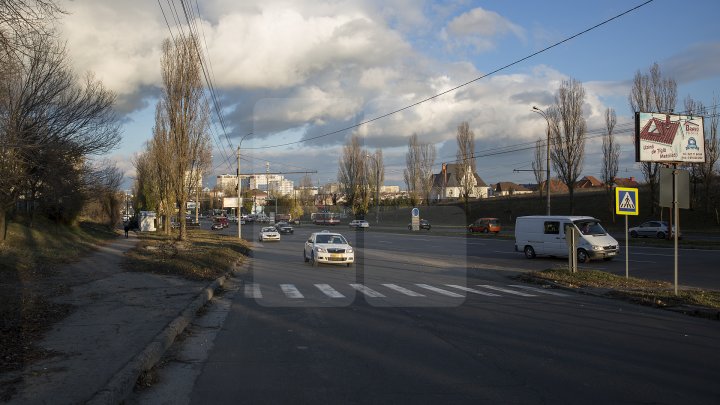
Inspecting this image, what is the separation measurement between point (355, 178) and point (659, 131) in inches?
2483

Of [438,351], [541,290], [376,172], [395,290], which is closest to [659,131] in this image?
[541,290]

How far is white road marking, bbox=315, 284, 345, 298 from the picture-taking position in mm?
14383

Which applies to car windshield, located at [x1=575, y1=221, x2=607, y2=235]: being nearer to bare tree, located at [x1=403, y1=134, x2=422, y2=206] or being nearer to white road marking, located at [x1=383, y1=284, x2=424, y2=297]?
white road marking, located at [x1=383, y1=284, x2=424, y2=297]

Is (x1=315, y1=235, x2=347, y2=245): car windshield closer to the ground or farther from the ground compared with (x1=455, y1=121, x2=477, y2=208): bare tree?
closer to the ground

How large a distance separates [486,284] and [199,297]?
8829mm

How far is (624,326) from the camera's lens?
10.0 m

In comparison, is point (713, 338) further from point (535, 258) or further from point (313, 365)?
point (535, 258)

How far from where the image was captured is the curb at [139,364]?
5.52 meters

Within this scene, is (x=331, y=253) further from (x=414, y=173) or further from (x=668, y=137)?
(x=414, y=173)

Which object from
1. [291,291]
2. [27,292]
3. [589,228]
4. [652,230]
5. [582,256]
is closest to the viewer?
[27,292]

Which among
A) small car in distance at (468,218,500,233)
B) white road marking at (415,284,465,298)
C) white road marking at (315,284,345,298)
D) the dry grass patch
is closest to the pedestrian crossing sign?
the dry grass patch

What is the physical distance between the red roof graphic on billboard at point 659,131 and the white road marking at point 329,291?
10541 millimetres

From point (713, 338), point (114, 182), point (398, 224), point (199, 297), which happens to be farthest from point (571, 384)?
point (398, 224)

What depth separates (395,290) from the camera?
15.6m
